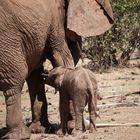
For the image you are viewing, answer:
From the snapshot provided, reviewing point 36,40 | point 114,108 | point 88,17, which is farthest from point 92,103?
point 114,108

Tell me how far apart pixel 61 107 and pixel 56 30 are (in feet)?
3.90

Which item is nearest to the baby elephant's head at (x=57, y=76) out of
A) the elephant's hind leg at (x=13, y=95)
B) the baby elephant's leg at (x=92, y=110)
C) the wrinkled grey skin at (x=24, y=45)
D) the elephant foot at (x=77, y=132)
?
the wrinkled grey skin at (x=24, y=45)

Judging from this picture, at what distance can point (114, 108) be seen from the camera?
10.6m

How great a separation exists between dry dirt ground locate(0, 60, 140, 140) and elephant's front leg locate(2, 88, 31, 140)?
0.36 m

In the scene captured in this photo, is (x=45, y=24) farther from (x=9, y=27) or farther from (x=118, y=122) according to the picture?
(x=118, y=122)

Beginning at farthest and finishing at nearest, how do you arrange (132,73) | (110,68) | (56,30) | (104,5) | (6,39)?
(110,68) < (132,73) < (104,5) < (56,30) < (6,39)

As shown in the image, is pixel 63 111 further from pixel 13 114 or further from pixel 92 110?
pixel 13 114

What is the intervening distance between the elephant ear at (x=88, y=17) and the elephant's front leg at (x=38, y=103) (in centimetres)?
94

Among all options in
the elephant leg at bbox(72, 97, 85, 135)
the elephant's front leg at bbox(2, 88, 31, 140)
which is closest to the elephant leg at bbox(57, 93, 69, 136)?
the elephant leg at bbox(72, 97, 85, 135)

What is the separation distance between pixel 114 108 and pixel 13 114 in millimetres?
3140

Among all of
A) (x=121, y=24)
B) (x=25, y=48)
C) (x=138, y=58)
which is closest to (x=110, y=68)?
(x=121, y=24)

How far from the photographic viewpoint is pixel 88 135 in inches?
310

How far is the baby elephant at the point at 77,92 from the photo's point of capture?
7840 mm

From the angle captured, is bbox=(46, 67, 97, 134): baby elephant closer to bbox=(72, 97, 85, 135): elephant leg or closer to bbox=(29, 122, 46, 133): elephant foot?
bbox=(72, 97, 85, 135): elephant leg
